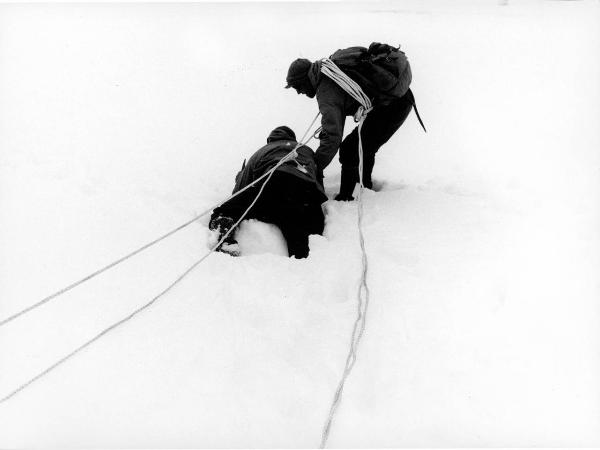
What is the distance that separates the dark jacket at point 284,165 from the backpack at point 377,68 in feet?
1.65

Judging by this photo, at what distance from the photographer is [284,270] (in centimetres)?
217

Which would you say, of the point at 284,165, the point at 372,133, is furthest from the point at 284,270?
the point at 372,133

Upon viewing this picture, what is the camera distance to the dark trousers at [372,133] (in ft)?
9.32

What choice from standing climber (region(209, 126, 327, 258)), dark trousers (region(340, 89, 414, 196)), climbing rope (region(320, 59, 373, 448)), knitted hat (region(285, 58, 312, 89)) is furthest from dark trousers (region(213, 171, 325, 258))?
knitted hat (region(285, 58, 312, 89))

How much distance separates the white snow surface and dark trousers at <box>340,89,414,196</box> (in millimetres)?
184

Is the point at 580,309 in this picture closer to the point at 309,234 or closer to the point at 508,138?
the point at 309,234

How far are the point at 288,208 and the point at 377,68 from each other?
0.93 m

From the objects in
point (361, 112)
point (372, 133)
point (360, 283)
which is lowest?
point (360, 283)

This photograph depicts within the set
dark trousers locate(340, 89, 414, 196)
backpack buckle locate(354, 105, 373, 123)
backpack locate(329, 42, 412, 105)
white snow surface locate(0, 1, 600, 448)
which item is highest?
backpack locate(329, 42, 412, 105)

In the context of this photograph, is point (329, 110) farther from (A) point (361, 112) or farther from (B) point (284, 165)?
(B) point (284, 165)

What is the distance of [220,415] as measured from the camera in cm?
149

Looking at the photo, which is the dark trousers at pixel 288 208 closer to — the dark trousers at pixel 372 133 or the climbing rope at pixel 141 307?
the climbing rope at pixel 141 307

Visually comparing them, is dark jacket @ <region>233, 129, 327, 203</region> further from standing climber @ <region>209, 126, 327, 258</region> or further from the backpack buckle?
the backpack buckle

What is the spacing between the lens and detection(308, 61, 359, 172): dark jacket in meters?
2.54
